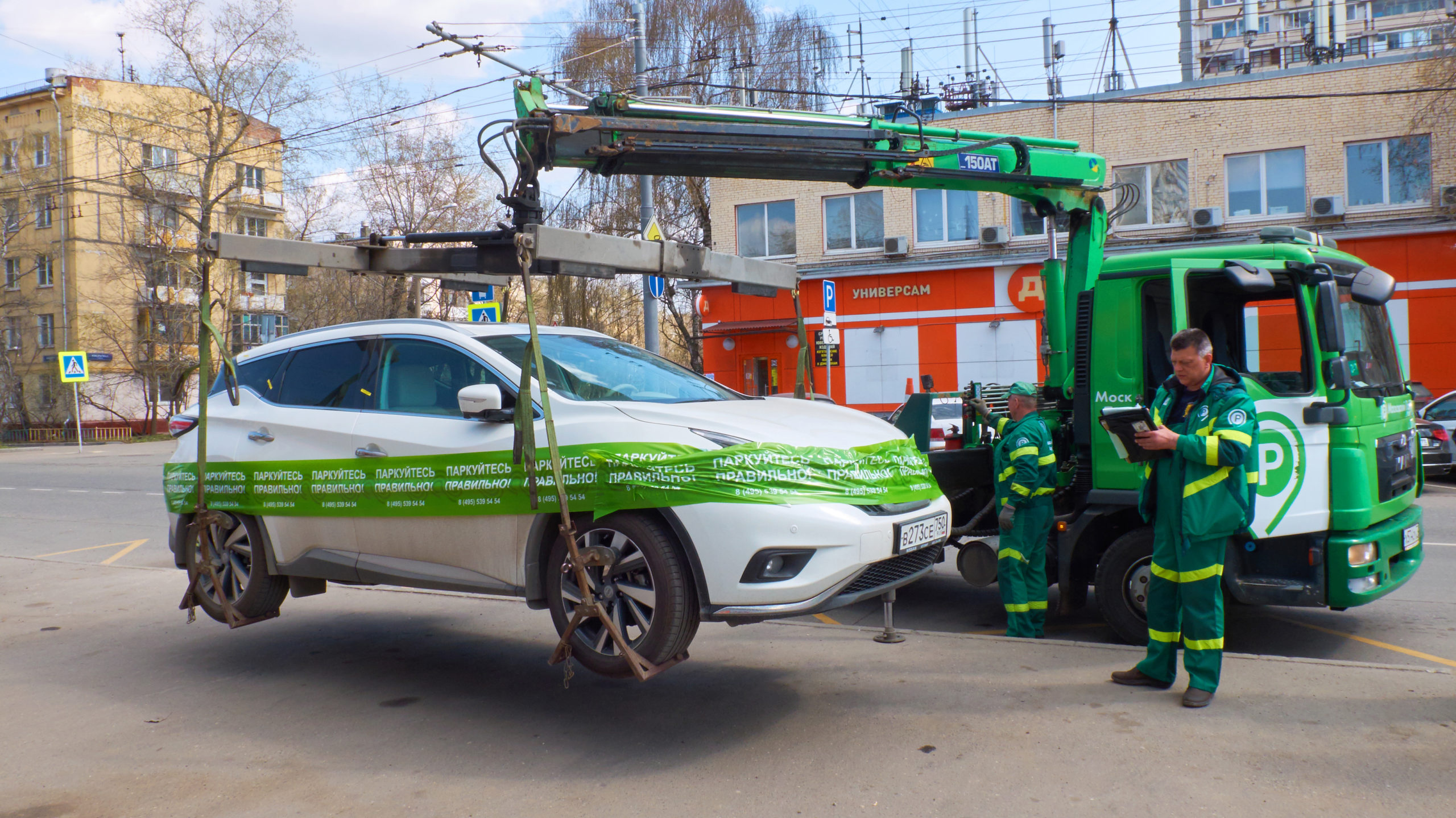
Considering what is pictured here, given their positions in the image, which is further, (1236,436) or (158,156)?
(158,156)

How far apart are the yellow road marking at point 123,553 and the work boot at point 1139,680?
9494 millimetres

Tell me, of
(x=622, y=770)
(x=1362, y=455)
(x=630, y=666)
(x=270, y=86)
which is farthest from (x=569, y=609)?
(x=270, y=86)

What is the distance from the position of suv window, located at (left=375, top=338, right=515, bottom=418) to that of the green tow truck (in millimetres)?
961

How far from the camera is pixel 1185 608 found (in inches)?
200

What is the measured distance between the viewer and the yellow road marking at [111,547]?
1109 cm

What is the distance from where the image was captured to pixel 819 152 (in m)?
6.45

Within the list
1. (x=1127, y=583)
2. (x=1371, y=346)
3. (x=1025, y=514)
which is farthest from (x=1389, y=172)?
(x=1025, y=514)

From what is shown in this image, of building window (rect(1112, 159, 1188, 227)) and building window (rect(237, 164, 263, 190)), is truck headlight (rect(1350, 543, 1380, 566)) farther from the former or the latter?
building window (rect(237, 164, 263, 190))

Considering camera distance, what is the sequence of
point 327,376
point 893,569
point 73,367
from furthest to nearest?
point 73,367 < point 327,376 < point 893,569

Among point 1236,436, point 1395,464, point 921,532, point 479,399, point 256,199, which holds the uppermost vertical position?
point 256,199

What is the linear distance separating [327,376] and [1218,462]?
4617mm

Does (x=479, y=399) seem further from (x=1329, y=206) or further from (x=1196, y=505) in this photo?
(x=1329, y=206)

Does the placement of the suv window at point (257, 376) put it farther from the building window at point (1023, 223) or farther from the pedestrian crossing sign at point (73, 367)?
the pedestrian crossing sign at point (73, 367)

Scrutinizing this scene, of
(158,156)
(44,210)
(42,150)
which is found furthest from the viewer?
(42,150)
